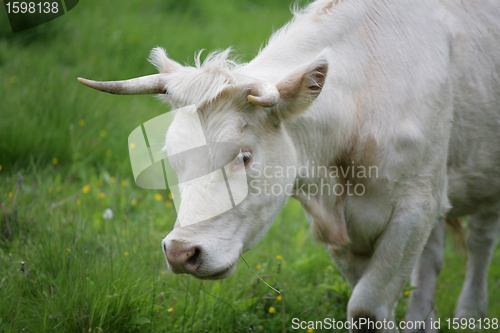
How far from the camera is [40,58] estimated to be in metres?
6.62

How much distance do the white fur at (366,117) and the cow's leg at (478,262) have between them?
1.28 m

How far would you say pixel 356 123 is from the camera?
2842mm

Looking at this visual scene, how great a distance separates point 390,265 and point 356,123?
81 cm

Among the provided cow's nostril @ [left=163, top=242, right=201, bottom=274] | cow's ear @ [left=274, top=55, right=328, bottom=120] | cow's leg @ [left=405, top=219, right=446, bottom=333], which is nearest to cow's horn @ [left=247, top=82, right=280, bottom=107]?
cow's ear @ [left=274, top=55, right=328, bottom=120]

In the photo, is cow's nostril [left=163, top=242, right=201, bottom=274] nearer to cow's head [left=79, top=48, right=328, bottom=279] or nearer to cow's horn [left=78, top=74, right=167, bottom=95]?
cow's head [left=79, top=48, right=328, bottom=279]

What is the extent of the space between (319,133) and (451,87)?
2.88 feet

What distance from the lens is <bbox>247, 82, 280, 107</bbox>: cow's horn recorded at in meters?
2.29

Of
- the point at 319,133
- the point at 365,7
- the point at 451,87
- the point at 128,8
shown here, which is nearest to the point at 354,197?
the point at 319,133

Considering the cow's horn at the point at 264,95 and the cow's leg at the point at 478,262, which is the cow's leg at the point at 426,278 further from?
the cow's horn at the point at 264,95

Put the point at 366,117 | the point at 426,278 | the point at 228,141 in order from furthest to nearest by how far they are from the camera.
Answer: the point at 426,278 < the point at 366,117 < the point at 228,141

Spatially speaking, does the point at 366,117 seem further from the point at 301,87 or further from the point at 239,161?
the point at 239,161

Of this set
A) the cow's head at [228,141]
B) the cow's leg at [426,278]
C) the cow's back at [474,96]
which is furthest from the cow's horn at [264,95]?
the cow's leg at [426,278]

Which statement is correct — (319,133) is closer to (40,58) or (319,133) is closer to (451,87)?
(451,87)

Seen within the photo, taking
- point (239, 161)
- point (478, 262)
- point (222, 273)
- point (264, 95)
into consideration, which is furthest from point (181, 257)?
point (478, 262)
